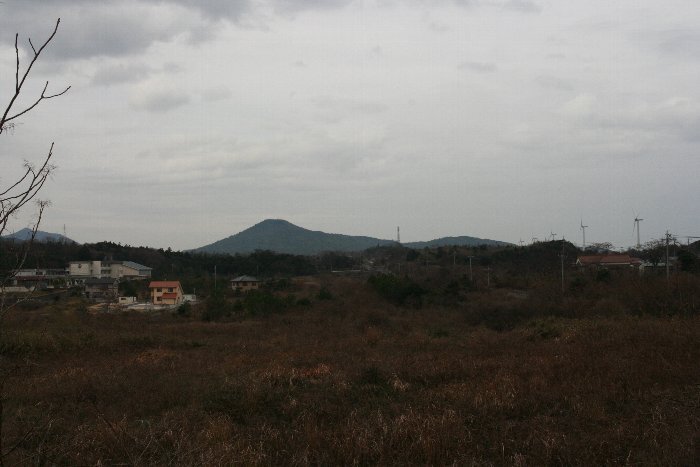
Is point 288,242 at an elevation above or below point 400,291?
above

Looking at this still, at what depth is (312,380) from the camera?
36.0 feet

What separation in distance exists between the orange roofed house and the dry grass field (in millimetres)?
24229

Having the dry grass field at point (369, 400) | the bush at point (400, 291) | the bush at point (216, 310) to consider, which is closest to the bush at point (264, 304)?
the bush at point (216, 310)

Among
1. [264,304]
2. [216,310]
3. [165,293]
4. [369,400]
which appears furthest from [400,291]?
[369,400]

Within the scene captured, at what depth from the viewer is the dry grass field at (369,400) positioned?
6.32 metres

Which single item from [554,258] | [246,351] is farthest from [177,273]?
[246,351]

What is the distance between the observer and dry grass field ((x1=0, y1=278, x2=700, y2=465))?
249 inches

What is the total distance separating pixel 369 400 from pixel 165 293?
36.7 m

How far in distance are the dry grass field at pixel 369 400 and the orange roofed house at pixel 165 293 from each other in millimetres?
24229

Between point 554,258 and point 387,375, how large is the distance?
36982 mm

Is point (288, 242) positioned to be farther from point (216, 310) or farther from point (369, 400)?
point (369, 400)

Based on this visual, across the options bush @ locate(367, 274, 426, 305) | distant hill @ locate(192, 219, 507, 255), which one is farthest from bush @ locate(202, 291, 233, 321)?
distant hill @ locate(192, 219, 507, 255)

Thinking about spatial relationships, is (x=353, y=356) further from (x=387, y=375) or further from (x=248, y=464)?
(x=248, y=464)

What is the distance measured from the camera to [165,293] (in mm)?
42781
